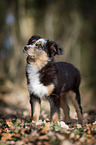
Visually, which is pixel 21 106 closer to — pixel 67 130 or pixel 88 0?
pixel 67 130

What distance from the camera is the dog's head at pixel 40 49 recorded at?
532 centimetres

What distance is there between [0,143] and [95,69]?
616 inches

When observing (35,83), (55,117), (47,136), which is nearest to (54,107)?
(55,117)

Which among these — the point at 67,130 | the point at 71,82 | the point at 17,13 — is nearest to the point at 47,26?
the point at 17,13

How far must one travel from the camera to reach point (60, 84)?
5816 millimetres

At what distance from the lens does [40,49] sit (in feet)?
17.8

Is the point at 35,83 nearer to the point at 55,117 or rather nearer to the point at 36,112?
the point at 36,112

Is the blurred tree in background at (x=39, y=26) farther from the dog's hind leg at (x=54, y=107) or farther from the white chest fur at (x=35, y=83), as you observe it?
the dog's hind leg at (x=54, y=107)

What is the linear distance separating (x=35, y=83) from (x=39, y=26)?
1238 cm

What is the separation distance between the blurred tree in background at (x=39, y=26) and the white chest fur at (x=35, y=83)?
7.08m

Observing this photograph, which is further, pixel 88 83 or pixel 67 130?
pixel 88 83

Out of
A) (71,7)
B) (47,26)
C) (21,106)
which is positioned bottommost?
(21,106)

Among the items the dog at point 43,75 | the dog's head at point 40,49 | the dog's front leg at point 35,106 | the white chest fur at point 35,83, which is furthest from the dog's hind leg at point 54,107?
the dog's head at point 40,49

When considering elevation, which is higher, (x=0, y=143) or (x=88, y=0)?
(x=88, y=0)
